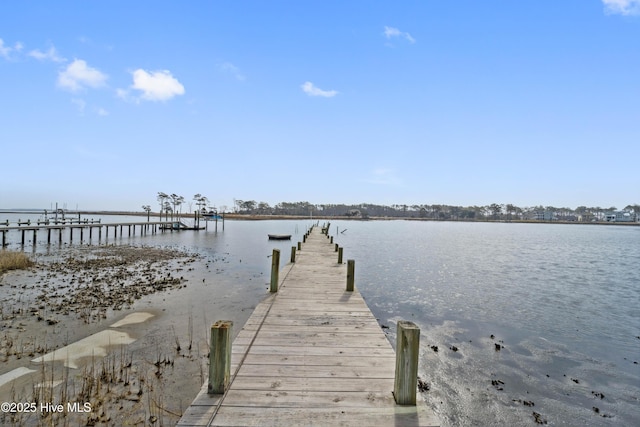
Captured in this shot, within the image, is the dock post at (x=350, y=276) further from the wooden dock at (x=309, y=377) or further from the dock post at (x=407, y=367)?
the dock post at (x=407, y=367)

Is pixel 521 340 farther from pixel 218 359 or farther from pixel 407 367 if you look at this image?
pixel 218 359

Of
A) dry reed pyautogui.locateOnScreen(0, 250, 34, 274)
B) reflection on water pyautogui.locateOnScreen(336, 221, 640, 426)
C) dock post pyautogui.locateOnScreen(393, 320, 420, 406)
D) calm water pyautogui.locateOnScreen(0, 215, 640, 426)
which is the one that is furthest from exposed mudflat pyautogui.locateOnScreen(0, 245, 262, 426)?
reflection on water pyautogui.locateOnScreen(336, 221, 640, 426)

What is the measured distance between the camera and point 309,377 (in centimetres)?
473

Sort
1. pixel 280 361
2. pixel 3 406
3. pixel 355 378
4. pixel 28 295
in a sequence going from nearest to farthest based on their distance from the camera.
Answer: pixel 355 378 → pixel 280 361 → pixel 3 406 → pixel 28 295

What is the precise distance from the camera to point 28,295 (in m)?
13.0

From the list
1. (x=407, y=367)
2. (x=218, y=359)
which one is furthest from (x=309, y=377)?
(x=407, y=367)

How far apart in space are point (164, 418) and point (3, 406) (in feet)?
8.95

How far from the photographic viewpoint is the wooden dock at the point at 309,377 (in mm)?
3791

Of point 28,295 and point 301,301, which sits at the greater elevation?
point 301,301

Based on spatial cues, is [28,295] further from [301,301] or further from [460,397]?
[460,397]

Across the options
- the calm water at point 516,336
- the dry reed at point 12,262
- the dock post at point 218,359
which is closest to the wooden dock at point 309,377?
the dock post at point 218,359

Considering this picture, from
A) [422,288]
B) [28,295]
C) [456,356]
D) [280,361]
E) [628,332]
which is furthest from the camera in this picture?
[422,288]

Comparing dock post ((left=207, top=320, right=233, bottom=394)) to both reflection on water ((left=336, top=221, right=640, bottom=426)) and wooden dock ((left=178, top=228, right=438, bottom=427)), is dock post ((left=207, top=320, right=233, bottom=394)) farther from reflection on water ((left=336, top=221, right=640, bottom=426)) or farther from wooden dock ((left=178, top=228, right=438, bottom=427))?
reflection on water ((left=336, top=221, right=640, bottom=426))

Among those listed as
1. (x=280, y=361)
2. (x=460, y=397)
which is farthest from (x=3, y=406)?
(x=460, y=397)
